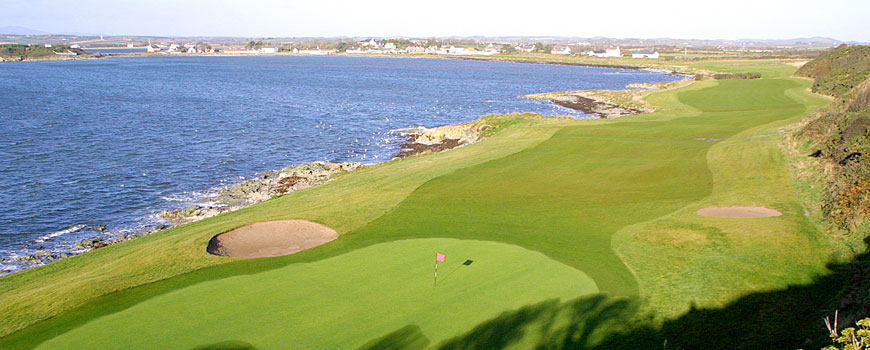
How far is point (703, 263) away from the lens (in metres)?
15.7

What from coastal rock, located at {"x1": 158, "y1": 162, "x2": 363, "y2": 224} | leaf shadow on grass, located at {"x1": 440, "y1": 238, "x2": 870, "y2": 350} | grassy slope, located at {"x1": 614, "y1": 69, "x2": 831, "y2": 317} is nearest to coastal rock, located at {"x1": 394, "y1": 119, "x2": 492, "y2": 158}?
coastal rock, located at {"x1": 158, "y1": 162, "x2": 363, "y2": 224}

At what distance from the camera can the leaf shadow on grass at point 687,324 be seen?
11.3m

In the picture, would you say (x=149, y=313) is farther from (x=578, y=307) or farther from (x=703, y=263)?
(x=703, y=263)

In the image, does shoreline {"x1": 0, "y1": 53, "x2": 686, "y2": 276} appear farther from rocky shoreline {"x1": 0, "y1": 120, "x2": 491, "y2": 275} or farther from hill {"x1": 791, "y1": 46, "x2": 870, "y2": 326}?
hill {"x1": 791, "y1": 46, "x2": 870, "y2": 326}

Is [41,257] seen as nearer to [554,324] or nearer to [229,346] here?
[229,346]

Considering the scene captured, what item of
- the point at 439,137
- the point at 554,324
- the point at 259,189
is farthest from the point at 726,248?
the point at 439,137

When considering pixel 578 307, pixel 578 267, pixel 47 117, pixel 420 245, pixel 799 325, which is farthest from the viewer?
pixel 47 117

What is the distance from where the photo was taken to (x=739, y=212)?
66.4 feet

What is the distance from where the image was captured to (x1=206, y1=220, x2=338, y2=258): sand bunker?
18.1 metres

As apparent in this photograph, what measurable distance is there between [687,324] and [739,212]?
9872 mm

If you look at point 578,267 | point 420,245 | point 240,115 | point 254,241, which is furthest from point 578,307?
point 240,115

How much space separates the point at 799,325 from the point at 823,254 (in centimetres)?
520

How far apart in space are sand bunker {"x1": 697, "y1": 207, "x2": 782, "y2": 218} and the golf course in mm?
207

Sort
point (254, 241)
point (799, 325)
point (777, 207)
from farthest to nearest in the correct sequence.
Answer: point (777, 207), point (254, 241), point (799, 325)
